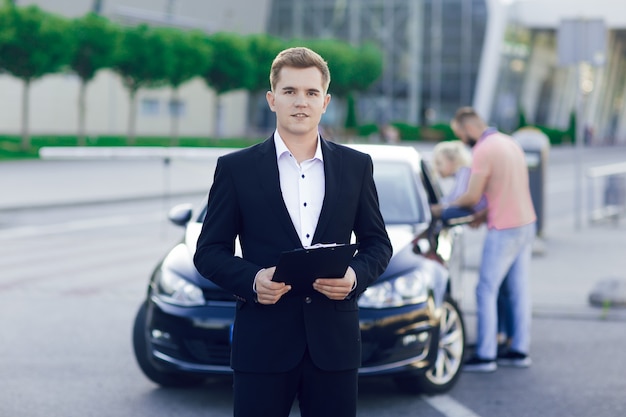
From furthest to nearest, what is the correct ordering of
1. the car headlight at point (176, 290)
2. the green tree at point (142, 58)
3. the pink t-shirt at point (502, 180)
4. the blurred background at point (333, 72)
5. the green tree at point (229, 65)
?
1. the green tree at point (229, 65)
2. the blurred background at point (333, 72)
3. the green tree at point (142, 58)
4. the pink t-shirt at point (502, 180)
5. the car headlight at point (176, 290)

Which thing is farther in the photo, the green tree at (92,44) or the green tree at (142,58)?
the green tree at (142,58)

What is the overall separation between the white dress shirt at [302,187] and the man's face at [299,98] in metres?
0.08

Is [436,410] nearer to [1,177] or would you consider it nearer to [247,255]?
[247,255]

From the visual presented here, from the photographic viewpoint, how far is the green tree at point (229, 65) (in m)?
51.5

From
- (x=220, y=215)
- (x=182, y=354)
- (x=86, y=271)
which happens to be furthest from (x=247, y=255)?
(x=86, y=271)

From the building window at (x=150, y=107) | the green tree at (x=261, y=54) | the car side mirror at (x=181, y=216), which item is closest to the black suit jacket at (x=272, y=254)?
the car side mirror at (x=181, y=216)

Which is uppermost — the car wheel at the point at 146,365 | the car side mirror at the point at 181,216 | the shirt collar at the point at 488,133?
the shirt collar at the point at 488,133

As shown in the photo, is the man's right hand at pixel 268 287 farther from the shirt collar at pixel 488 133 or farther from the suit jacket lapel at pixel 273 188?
the shirt collar at pixel 488 133

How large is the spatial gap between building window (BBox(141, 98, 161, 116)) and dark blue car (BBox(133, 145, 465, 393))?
182ft

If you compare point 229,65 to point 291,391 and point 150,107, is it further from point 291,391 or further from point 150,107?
point 291,391

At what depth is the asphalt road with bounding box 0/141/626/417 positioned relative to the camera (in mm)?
6090

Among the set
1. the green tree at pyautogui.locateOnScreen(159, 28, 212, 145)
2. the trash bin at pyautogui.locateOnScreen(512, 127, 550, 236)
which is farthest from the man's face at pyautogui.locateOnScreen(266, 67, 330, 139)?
the green tree at pyautogui.locateOnScreen(159, 28, 212, 145)

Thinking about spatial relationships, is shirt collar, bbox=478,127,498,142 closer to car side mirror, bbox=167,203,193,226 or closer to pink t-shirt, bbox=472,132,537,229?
pink t-shirt, bbox=472,132,537,229

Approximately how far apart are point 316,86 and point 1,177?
2590cm
